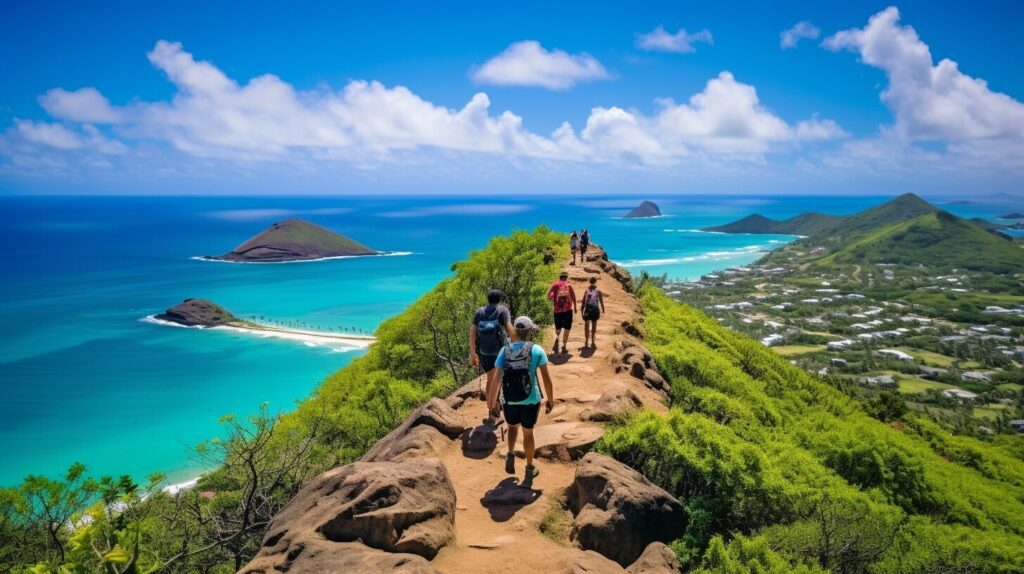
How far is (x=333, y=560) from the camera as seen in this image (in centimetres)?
687

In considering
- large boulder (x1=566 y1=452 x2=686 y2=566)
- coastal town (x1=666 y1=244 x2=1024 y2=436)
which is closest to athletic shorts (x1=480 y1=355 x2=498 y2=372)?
large boulder (x1=566 y1=452 x2=686 y2=566)

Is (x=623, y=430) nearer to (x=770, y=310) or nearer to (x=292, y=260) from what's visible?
(x=770, y=310)

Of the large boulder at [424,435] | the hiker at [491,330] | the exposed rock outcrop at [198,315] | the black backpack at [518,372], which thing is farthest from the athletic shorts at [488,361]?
the exposed rock outcrop at [198,315]

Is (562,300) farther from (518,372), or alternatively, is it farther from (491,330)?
(518,372)

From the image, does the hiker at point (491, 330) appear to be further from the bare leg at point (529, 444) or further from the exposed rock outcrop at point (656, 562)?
the exposed rock outcrop at point (656, 562)

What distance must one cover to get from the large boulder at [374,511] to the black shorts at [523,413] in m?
1.60

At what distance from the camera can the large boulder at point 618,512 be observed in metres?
8.23

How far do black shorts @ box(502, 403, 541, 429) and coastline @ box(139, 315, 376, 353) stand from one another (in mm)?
81351

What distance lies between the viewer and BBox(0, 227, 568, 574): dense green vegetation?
53.0 ft

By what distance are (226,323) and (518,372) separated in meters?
116

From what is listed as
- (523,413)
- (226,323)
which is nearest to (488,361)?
(523,413)

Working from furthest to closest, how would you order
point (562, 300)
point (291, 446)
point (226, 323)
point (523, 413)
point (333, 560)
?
point (226, 323) → point (291, 446) → point (562, 300) → point (523, 413) → point (333, 560)

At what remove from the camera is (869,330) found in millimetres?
124750

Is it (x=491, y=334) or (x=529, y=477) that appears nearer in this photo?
(x=529, y=477)
